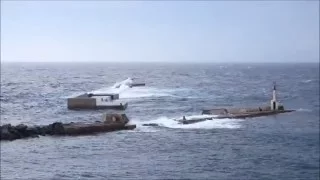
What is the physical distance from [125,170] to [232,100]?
51.6m

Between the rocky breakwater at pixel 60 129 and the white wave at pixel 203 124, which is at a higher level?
the rocky breakwater at pixel 60 129

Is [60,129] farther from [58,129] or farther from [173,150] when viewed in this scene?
[173,150]

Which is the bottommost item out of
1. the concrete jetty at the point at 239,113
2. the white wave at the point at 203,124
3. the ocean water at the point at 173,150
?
the ocean water at the point at 173,150

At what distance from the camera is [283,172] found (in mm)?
30984

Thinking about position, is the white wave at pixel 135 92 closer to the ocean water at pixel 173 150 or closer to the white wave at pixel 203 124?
the ocean water at pixel 173 150

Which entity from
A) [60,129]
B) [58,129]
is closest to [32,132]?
[58,129]

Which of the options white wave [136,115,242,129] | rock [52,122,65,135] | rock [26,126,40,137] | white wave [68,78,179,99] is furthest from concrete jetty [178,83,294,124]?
white wave [68,78,179,99]

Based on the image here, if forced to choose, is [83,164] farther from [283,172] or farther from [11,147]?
[283,172]

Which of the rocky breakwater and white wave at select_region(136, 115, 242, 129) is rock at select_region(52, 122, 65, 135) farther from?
white wave at select_region(136, 115, 242, 129)

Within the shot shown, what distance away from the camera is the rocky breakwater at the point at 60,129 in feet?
141

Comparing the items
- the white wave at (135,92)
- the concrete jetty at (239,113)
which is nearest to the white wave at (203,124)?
the concrete jetty at (239,113)

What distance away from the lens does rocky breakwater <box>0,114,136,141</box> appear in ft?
141

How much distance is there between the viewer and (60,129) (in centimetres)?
4506

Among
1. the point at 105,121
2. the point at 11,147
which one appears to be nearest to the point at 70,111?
A: the point at 105,121
